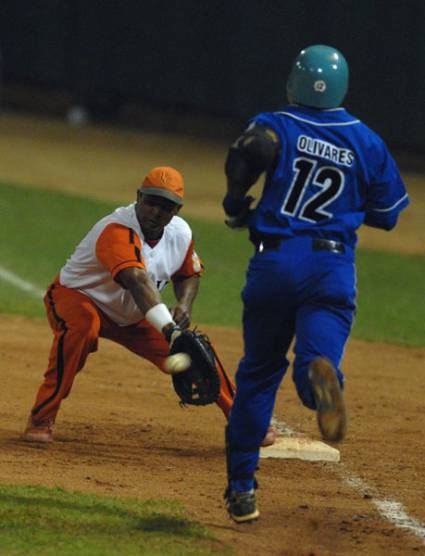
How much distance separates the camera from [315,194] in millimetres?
5355

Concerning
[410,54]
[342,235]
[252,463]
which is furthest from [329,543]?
[410,54]

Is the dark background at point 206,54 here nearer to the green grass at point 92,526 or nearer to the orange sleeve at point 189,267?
the orange sleeve at point 189,267

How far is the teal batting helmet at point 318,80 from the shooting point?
5414mm

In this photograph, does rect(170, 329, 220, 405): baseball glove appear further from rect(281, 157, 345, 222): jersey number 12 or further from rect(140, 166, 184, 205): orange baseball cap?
rect(281, 157, 345, 222): jersey number 12

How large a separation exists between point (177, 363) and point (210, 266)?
6.88m

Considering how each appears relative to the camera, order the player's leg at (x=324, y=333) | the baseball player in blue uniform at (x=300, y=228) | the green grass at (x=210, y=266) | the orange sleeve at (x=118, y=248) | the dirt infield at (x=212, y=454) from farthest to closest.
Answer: the green grass at (x=210, y=266), the orange sleeve at (x=118, y=248), the dirt infield at (x=212, y=454), the baseball player in blue uniform at (x=300, y=228), the player's leg at (x=324, y=333)

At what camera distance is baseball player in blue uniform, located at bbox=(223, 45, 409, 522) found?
5.31 metres

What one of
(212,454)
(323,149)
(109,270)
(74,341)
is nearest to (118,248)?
(109,270)

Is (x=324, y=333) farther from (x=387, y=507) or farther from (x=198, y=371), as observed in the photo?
(x=387, y=507)

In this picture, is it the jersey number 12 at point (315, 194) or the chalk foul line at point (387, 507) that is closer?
the jersey number 12 at point (315, 194)

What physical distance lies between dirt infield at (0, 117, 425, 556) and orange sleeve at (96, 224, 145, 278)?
103 centimetres

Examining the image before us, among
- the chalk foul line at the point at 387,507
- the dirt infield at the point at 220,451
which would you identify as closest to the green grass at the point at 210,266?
the dirt infield at the point at 220,451

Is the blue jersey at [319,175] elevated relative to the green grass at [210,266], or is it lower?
elevated

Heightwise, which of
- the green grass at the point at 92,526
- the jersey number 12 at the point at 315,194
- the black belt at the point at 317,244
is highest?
the jersey number 12 at the point at 315,194
